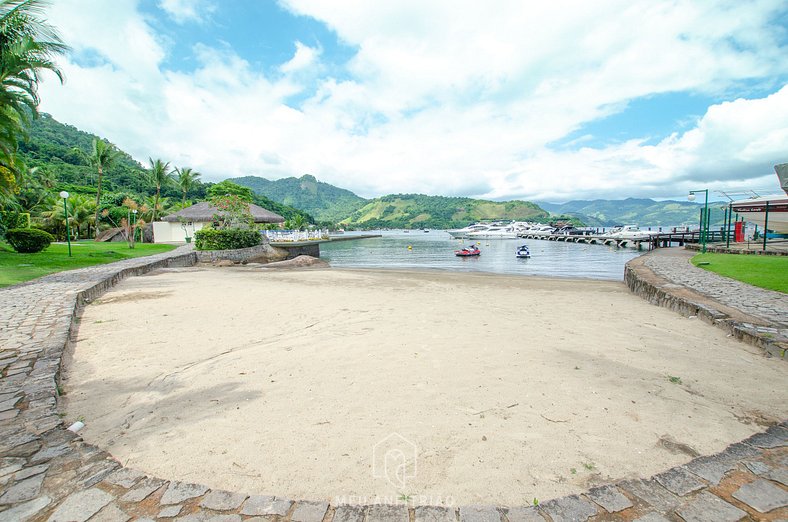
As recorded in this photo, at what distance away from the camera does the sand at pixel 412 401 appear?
8.86ft

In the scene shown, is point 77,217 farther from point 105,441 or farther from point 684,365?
point 684,365

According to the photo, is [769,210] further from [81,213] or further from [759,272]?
[81,213]

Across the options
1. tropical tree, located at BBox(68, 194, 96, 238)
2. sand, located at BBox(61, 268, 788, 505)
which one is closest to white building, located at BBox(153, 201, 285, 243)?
tropical tree, located at BBox(68, 194, 96, 238)

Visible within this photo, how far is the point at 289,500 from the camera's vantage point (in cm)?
236

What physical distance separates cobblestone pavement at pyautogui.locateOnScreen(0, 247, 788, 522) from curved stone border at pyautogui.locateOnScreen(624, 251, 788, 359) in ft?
10.7

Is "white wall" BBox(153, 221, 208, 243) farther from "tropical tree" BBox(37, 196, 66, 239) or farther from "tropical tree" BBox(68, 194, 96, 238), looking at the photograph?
"tropical tree" BBox(37, 196, 66, 239)

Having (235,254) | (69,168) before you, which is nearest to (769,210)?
(235,254)

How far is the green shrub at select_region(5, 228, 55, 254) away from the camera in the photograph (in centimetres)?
1619

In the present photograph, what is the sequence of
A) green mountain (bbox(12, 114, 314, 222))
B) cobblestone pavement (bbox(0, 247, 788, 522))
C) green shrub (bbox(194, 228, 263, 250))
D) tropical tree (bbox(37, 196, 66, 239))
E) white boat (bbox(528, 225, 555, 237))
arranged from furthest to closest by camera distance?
white boat (bbox(528, 225, 555, 237)) → green mountain (bbox(12, 114, 314, 222)) → tropical tree (bbox(37, 196, 66, 239)) → green shrub (bbox(194, 228, 263, 250)) → cobblestone pavement (bbox(0, 247, 788, 522))

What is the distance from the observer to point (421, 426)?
10.9 feet

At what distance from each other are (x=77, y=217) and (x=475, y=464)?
44.0 m

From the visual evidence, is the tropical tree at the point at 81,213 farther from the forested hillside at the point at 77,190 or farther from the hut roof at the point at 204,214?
the hut roof at the point at 204,214

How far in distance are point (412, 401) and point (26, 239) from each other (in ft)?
69.4

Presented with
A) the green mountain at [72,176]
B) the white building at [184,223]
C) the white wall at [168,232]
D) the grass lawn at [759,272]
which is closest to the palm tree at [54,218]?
the green mountain at [72,176]
